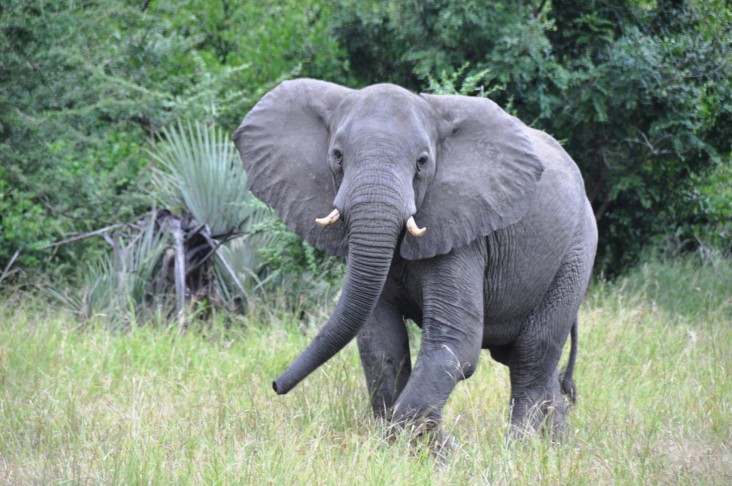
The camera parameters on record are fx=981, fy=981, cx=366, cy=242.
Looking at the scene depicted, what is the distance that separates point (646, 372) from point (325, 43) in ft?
19.5

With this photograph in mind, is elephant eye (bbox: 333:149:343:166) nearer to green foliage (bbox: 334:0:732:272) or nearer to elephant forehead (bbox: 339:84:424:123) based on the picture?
elephant forehead (bbox: 339:84:424:123)

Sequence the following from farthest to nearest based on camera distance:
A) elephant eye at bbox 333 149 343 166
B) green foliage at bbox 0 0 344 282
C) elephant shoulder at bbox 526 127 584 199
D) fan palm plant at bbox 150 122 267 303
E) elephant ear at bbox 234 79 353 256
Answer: green foliage at bbox 0 0 344 282 < fan palm plant at bbox 150 122 267 303 < elephant shoulder at bbox 526 127 584 199 < elephant ear at bbox 234 79 353 256 < elephant eye at bbox 333 149 343 166

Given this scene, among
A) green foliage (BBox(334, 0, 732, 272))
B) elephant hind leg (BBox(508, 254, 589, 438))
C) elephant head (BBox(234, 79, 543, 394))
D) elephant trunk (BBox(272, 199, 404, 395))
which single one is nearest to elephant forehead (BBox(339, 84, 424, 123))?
elephant head (BBox(234, 79, 543, 394))

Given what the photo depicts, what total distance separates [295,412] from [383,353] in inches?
34.3

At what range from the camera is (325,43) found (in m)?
11.1

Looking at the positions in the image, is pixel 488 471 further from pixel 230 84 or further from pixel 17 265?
pixel 230 84

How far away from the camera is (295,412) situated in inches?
215

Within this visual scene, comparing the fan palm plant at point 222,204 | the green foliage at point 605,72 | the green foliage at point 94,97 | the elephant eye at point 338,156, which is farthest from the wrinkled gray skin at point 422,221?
the green foliage at point 94,97

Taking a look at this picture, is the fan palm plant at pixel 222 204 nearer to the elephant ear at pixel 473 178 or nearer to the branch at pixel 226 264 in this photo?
the branch at pixel 226 264

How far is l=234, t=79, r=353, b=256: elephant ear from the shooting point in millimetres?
4770

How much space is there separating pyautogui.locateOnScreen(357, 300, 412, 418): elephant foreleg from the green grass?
206mm

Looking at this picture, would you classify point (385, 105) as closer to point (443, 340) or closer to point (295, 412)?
point (443, 340)

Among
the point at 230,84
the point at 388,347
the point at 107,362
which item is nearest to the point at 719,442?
the point at 388,347

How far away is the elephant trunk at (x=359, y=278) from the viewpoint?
421 centimetres
